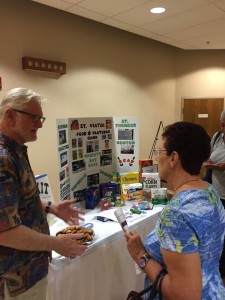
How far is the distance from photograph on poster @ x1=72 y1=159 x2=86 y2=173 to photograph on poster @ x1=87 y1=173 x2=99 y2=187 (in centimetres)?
11

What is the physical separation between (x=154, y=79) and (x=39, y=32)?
239 cm

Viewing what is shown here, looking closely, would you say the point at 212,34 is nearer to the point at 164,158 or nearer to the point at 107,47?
the point at 107,47

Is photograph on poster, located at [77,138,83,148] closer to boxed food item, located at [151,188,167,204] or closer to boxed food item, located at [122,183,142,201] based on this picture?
boxed food item, located at [122,183,142,201]

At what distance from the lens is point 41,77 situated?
343 centimetres

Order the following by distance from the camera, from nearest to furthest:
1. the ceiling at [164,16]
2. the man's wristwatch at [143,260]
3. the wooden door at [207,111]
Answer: the man's wristwatch at [143,260]
the ceiling at [164,16]
the wooden door at [207,111]

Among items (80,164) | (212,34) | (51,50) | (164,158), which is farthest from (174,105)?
(164,158)

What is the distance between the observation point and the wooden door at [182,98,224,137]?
509cm

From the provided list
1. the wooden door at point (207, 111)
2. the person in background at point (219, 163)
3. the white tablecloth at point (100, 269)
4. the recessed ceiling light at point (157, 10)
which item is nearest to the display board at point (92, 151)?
the white tablecloth at point (100, 269)

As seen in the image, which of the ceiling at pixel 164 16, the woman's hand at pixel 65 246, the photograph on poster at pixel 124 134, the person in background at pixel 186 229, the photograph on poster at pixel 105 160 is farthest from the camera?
the ceiling at pixel 164 16

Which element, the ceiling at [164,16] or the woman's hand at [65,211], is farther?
the ceiling at [164,16]

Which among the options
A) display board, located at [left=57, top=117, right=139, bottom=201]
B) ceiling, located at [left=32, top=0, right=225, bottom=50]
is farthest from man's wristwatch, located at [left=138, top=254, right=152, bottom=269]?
ceiling, located at [left=32, top=0, right=225, bottom=50]

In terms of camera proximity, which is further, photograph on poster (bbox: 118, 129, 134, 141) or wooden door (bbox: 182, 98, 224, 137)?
wooden door (bbox: 182, 98, 224, 137)

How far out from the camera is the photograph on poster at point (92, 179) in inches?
90.3

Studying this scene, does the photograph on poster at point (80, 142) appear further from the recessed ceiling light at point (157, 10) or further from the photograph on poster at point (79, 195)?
the recessed ceiling light at point (157, 10)
